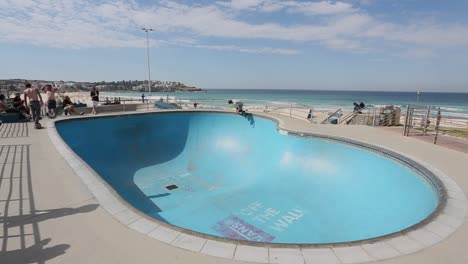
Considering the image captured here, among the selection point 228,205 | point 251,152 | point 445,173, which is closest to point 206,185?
point 228,205

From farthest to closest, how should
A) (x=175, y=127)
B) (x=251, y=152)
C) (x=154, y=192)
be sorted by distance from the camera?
(x=175, y=127)
(x=251, y=152)
(x=154, y=192)

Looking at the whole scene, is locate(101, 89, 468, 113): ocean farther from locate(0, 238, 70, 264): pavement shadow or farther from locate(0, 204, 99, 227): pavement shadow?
locate(0, 238, 70, 264): pavement shadow

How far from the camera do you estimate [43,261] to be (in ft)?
8.30

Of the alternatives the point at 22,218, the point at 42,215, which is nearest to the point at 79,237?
the point at 42,215

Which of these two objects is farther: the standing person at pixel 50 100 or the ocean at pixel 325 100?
the ocean at pixel 325 100

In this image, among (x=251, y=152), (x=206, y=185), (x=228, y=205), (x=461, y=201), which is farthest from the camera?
(x=251, y=152)

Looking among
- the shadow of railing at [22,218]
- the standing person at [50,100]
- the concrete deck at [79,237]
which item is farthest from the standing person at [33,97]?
the concrete deck at [79,237]

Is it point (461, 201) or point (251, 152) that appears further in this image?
point (251, 152)

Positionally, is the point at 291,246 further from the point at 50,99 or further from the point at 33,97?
the point at 50,99

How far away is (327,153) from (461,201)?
14.8ft

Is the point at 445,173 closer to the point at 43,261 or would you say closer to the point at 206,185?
the point at 206,185

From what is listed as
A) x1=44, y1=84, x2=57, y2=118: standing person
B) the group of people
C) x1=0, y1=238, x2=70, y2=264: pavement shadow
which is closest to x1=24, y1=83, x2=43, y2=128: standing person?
the group of people

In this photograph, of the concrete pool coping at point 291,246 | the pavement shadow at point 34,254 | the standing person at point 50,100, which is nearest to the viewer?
the pavement shadow at point 34,254

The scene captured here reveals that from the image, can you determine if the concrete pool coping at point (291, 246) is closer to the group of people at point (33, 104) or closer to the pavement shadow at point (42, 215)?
the pavement shadow at point (42, 215)
